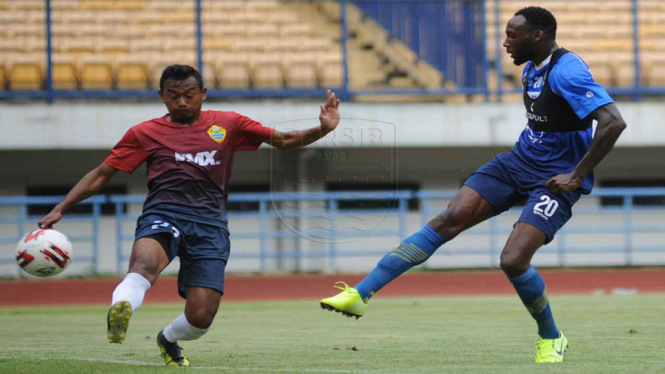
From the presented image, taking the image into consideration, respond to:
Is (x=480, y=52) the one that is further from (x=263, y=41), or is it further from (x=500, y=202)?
(x=500, y=202)

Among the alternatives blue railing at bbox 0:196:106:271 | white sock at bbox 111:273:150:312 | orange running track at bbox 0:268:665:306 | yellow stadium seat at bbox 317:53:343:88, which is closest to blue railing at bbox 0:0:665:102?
yellow stadium seat at bbox 317:53:343:88

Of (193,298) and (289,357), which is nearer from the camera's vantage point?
(193,298)

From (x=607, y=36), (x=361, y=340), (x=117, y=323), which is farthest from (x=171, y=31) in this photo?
(x=117, y=323)

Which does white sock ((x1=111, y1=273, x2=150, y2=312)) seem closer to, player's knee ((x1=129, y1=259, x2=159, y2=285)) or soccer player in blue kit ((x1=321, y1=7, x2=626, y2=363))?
player's knee ((x1=129, y1=259, x2=159, y2=285))

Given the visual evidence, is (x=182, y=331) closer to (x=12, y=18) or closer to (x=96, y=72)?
(x=96, y=72)

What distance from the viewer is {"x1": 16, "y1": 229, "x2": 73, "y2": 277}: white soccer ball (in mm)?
5977

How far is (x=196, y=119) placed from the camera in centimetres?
635

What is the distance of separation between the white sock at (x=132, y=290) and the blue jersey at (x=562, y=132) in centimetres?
246

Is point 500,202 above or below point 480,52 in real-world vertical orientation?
below

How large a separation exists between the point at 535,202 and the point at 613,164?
16875 mm

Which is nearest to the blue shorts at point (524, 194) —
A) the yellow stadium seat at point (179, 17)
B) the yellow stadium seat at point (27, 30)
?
A: the yellow stadium seat at point (179, 17)

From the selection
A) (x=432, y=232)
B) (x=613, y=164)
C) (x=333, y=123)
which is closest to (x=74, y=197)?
(x=333, y=123)

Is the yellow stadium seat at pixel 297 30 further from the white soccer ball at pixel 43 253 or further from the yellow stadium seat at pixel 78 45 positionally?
the white soccer ball at pixel 43 253

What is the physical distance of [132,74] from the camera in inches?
754
